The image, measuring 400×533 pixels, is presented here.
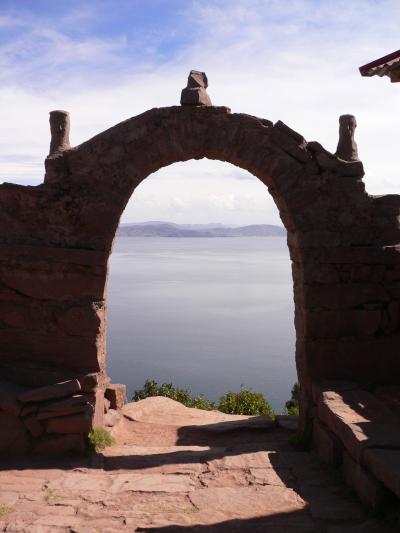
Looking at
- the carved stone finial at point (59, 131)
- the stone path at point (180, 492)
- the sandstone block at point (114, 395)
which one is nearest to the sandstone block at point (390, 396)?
the stone path at point (180, 492)

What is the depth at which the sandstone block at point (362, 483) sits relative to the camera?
15.5ft

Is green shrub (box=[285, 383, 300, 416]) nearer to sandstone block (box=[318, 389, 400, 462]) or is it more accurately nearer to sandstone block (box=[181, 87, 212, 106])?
sandstone block (box=[318, 389, 400, 462])

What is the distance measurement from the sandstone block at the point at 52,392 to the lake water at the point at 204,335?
13.2 meters

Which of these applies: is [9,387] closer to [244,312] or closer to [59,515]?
[59,515]

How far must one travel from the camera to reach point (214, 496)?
550 centimetres

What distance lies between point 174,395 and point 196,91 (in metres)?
7.43

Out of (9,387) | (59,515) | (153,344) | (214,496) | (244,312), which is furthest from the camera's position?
(244,312)

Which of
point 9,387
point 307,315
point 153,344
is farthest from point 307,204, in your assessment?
point 153,344

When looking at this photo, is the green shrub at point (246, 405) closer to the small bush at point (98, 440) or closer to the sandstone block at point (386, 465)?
the small bush at point (98, 440)

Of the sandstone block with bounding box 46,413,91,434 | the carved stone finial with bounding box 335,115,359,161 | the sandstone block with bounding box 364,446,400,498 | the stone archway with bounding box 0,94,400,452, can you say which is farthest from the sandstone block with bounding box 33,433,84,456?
the carved stone finial with bounding box 335,115,359,161

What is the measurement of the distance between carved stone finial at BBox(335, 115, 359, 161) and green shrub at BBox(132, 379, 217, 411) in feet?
20.4

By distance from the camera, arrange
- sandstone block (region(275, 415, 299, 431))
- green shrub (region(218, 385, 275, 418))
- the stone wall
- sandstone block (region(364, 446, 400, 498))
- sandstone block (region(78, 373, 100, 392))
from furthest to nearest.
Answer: green shrub (region(218, 385, 275, 418))
sandstone block (region(275, 415, 299, 431))
sandstone block (region(78, 373, 100, 392))
the stone wall
sandstone block (region(364, 446, 400, 498))

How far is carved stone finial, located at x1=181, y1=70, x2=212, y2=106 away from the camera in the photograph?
731cm

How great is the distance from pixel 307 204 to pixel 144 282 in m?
45.2
